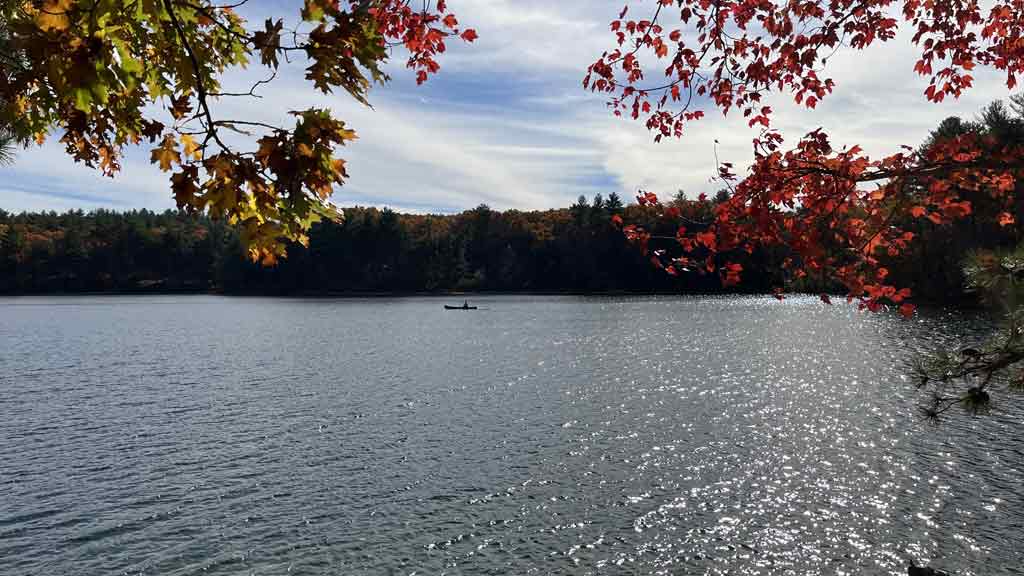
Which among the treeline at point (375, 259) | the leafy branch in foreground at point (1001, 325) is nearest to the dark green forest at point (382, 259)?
the treeline at point (375, 259)

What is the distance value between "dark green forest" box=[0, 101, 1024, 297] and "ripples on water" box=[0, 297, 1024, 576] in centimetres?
10917

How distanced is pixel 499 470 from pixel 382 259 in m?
154

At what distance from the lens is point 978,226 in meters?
75.5

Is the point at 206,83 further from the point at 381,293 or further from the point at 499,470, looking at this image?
the point at 381,293

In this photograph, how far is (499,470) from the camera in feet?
68.9

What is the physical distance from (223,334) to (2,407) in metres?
37.5

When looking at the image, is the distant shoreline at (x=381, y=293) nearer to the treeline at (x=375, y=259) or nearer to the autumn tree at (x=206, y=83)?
the treeline at (x=375, y=259)

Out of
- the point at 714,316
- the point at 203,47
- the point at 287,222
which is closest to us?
the point at 287,222

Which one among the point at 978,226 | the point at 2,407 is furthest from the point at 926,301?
the point at 2,407

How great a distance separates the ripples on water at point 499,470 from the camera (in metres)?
14.9

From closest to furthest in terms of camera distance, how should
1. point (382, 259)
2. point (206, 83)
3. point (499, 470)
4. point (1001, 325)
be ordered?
point (206, 83)
point (1001, 325)
point (499, 470)
point (382, 259)

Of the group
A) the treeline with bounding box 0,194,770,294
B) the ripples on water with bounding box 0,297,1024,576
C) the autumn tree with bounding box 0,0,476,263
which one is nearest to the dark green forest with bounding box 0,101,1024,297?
the treeline with bounding box 0,194,770,294

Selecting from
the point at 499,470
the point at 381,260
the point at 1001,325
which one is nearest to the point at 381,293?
the point at 381,260

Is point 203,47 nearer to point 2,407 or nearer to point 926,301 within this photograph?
point 2,407
